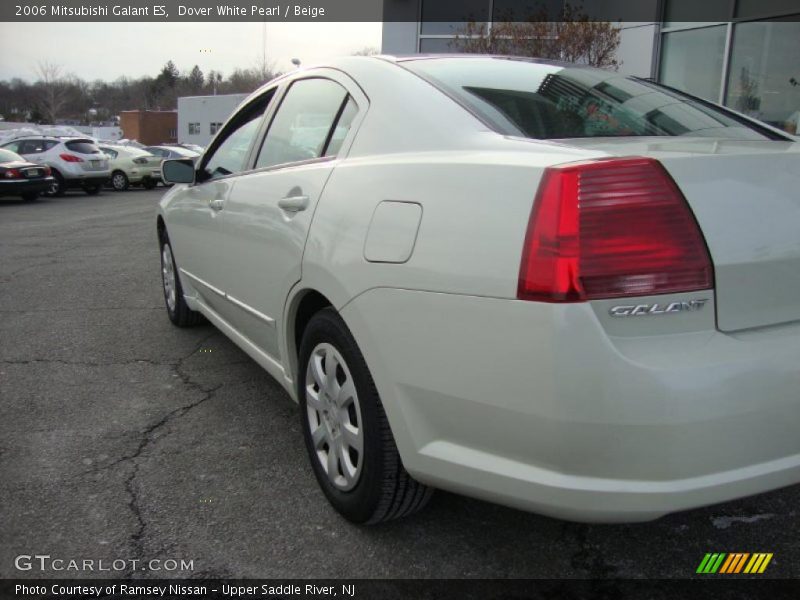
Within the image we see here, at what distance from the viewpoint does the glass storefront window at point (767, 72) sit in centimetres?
888

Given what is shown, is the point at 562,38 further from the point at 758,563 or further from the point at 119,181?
the point at 119,181

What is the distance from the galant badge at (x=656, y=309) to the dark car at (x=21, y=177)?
17814 mm

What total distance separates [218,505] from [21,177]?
54.9 ft

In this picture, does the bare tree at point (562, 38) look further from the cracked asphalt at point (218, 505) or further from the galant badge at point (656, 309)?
the galant badge at point (656, 309)

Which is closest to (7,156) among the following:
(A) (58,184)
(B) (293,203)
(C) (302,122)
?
(A) (58,184)

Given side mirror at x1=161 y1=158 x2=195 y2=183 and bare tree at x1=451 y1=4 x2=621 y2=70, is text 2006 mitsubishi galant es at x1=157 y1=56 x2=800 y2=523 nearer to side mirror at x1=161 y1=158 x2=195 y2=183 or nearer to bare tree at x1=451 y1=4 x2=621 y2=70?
side mirror at x1=161 y1=158 x2=195 y2=183

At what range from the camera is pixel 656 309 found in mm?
1660

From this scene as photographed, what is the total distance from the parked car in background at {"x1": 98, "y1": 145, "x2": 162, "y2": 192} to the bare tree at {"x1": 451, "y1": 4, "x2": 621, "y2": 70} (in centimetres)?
1453

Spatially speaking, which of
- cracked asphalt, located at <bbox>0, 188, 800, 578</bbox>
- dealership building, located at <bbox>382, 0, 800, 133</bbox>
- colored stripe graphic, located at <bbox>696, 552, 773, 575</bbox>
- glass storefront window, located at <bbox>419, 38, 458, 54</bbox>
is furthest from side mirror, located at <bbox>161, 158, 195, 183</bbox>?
glass storefront window, located at <bbox>419, 38, 458, 54</bbox>

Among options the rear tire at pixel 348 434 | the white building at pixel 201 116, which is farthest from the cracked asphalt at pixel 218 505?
the white building at pixel 201 116

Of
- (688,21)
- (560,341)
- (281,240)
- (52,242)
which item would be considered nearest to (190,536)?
(281,240)

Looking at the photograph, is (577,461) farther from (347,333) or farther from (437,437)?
(347,333)

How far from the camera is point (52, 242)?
32.8 feet

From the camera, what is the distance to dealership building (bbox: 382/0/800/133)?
8977mm
